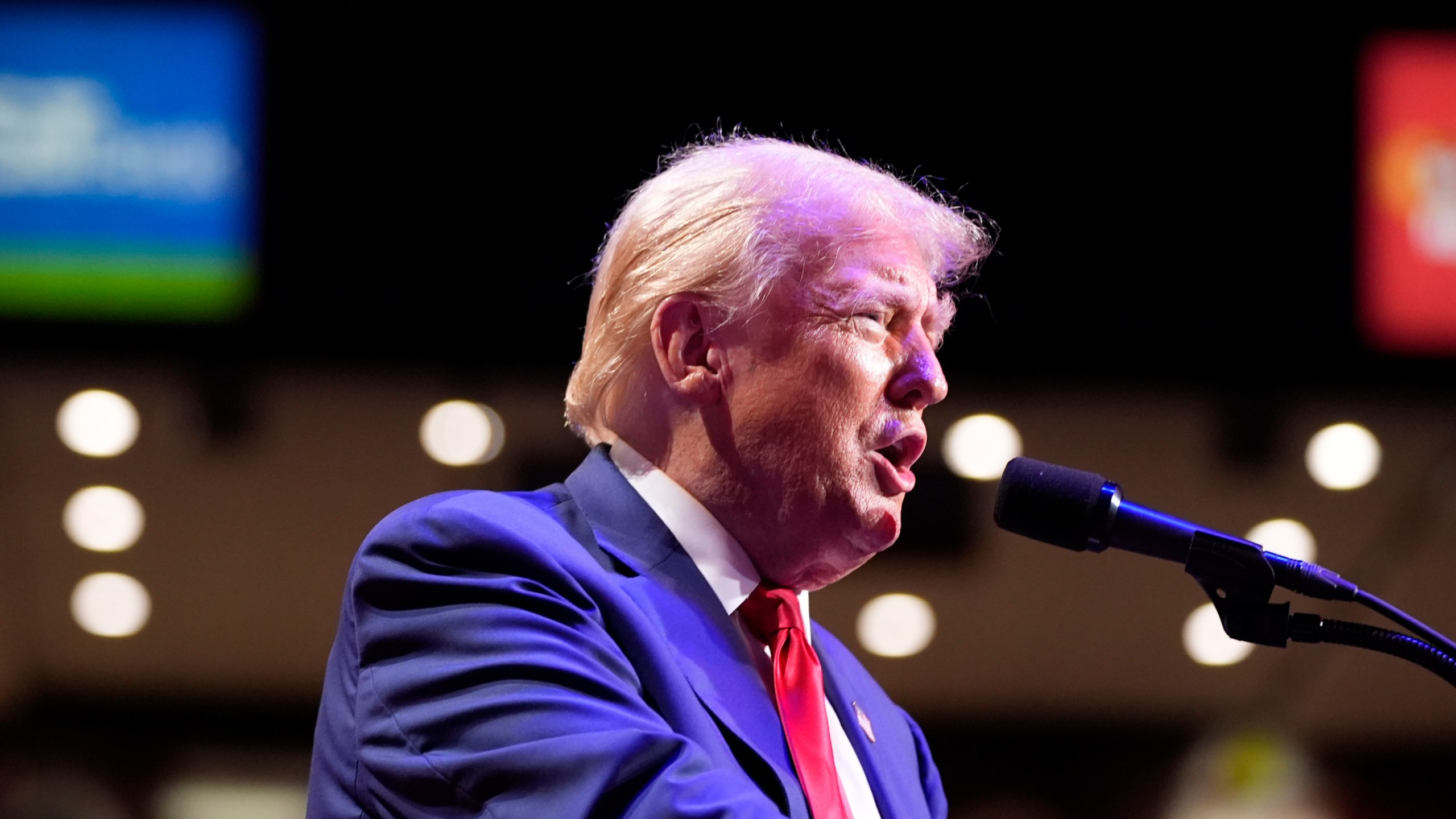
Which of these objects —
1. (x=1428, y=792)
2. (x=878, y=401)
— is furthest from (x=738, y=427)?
(x=1428, y=792)

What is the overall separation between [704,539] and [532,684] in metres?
0.41

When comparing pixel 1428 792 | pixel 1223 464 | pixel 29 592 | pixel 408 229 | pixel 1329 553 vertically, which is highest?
pixel 408 229

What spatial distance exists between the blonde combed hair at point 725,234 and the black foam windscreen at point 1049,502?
379 millimetres

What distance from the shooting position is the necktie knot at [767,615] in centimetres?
148

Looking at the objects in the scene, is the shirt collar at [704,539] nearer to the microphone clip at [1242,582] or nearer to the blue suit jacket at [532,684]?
the blue suit jacket at [532,684]

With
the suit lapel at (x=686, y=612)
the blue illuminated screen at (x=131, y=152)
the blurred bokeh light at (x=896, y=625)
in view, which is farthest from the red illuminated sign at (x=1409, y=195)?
the blue illuminated screen at (x=131, y=152)

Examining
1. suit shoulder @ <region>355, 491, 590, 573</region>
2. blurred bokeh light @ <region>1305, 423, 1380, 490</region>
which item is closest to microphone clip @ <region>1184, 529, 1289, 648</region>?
suit shoulder @ <region>355, 491, 590, 573</region>

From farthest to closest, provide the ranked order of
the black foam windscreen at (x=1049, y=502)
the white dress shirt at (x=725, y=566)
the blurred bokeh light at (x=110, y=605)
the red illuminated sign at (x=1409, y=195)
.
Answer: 1. the blurred bokeh light at (x=110, y=605)
2. the red illuminated sign at (x=1409, y=195)
3. the white dress shirt at (x=725, y=566)
4. the black foam windscreen at (x=1049, y=502)

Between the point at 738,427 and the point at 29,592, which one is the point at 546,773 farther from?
the point at 29,592

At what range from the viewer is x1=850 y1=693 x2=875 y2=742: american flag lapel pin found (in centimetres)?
157

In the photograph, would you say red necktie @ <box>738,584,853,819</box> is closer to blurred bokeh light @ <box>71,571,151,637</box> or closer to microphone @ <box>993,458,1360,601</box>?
microphone @ <box>993,458,1360,601</box>

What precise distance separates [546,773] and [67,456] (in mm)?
3602

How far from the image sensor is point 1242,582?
1.23 m

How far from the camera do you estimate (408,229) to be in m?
3.56
